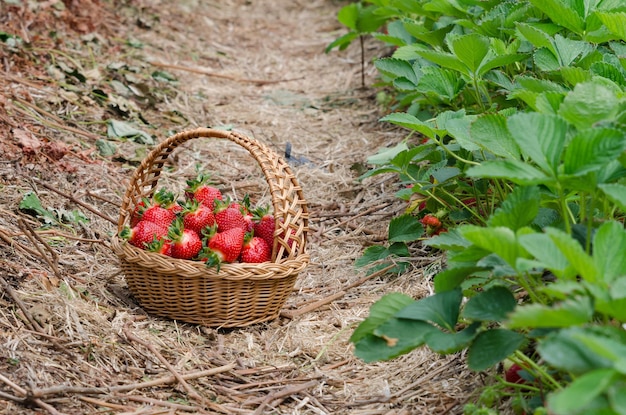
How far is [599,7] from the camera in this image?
225cm

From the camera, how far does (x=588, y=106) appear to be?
5.02 ft

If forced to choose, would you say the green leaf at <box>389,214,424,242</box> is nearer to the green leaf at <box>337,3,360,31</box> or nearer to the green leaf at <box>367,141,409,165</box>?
the green leaf at <box>367,141,409,165</box>

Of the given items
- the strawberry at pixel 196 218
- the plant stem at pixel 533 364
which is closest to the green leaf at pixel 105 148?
Answer: the strawberry at pixel 196 218

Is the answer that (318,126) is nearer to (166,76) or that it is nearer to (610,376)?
(166,76)

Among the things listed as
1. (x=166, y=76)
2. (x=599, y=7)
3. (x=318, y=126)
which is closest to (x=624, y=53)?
(x=599, y=7)

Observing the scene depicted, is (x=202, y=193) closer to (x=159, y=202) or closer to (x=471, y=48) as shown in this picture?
(x=159, y=202)

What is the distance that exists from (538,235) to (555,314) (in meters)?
0.20

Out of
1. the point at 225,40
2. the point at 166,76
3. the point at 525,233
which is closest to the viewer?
the point at 525,233

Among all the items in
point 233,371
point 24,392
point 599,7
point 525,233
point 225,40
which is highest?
point 599,7

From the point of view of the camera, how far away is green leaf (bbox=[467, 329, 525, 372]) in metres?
1.47

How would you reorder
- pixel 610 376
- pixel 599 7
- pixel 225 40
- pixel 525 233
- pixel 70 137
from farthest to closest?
pixel 225 40
pixel 70 137
pixel 599 7
pixel 525 233
pixel 610 376

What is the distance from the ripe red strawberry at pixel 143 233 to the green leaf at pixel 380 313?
0.86 meters

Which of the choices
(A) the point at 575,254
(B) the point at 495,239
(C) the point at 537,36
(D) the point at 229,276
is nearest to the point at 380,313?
(B) the point at 495,239

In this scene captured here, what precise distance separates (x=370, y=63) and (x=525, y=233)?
147 inches
